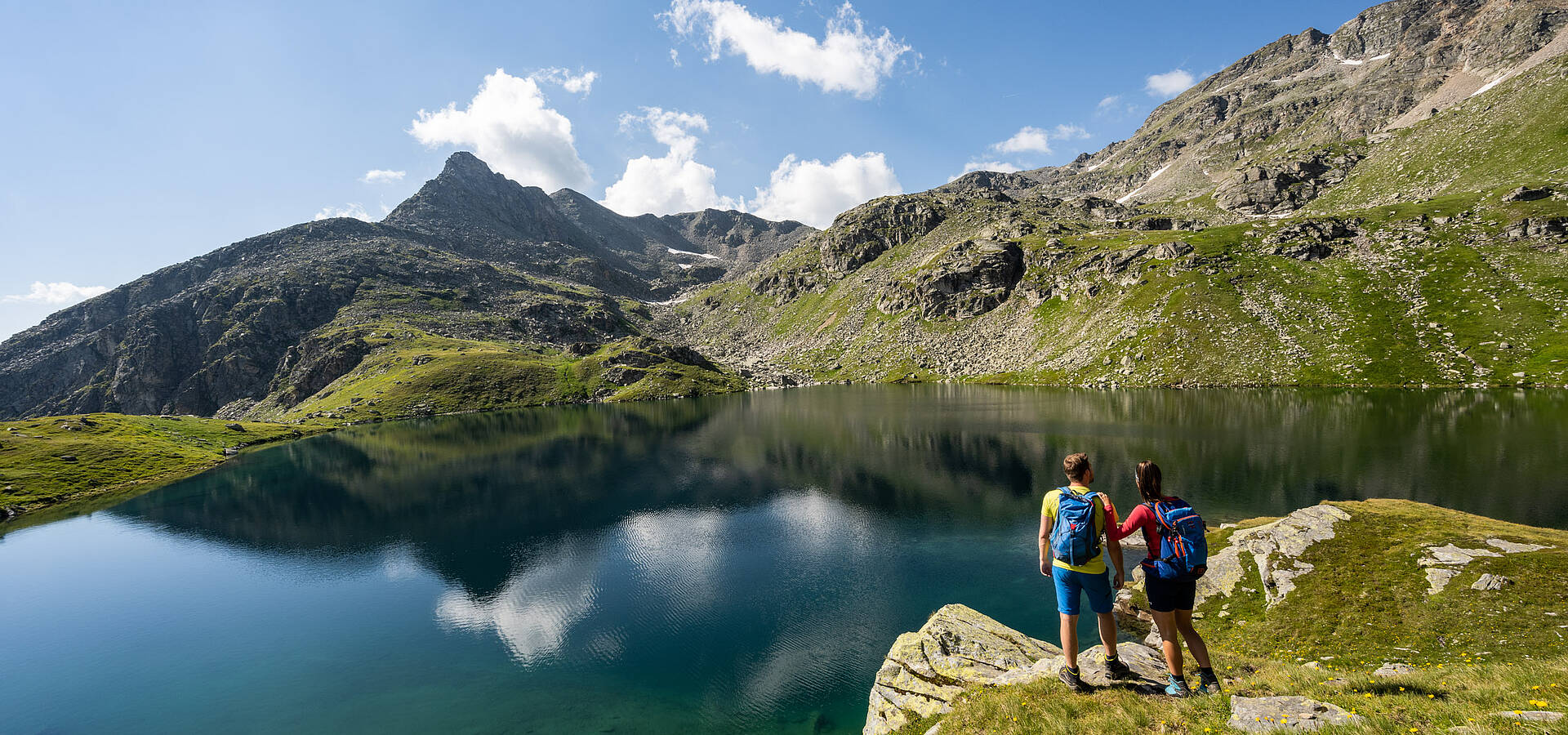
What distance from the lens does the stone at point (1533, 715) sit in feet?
25.9

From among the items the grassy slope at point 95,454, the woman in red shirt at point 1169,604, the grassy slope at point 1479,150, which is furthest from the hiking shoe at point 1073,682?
the grassy slope at point 1479,150

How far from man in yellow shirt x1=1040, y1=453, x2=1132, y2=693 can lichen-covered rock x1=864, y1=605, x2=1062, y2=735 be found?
17.1ft

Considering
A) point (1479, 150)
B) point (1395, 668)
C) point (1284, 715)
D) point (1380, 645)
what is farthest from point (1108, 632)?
point (1479, 150)

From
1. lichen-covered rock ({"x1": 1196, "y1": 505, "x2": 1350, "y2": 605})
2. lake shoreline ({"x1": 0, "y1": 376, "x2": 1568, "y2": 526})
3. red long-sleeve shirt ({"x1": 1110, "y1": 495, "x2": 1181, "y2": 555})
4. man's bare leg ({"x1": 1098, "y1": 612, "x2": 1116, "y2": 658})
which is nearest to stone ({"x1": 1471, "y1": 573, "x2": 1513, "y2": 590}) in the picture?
lichen-covered rock ({"x1": 1196, "y1": 505, "x2": 1350, "y2": 605})

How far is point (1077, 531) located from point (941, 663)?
888 centimetres

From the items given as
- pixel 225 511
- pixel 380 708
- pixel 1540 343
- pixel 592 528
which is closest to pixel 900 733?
pixel 380 708

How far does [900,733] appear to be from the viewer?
15.6m

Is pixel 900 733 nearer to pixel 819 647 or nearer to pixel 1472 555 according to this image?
pixel 819 647

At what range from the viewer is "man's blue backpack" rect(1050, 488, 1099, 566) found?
11711 mm

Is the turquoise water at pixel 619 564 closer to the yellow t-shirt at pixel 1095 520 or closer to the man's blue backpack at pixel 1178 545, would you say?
the yellow t-shirt at pixel 1095 520

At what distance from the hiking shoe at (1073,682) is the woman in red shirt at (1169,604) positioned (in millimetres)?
1646

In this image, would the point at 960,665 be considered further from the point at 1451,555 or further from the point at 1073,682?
the point at 1451,555

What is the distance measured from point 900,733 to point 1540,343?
153 meters

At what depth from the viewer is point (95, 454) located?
9075cm
